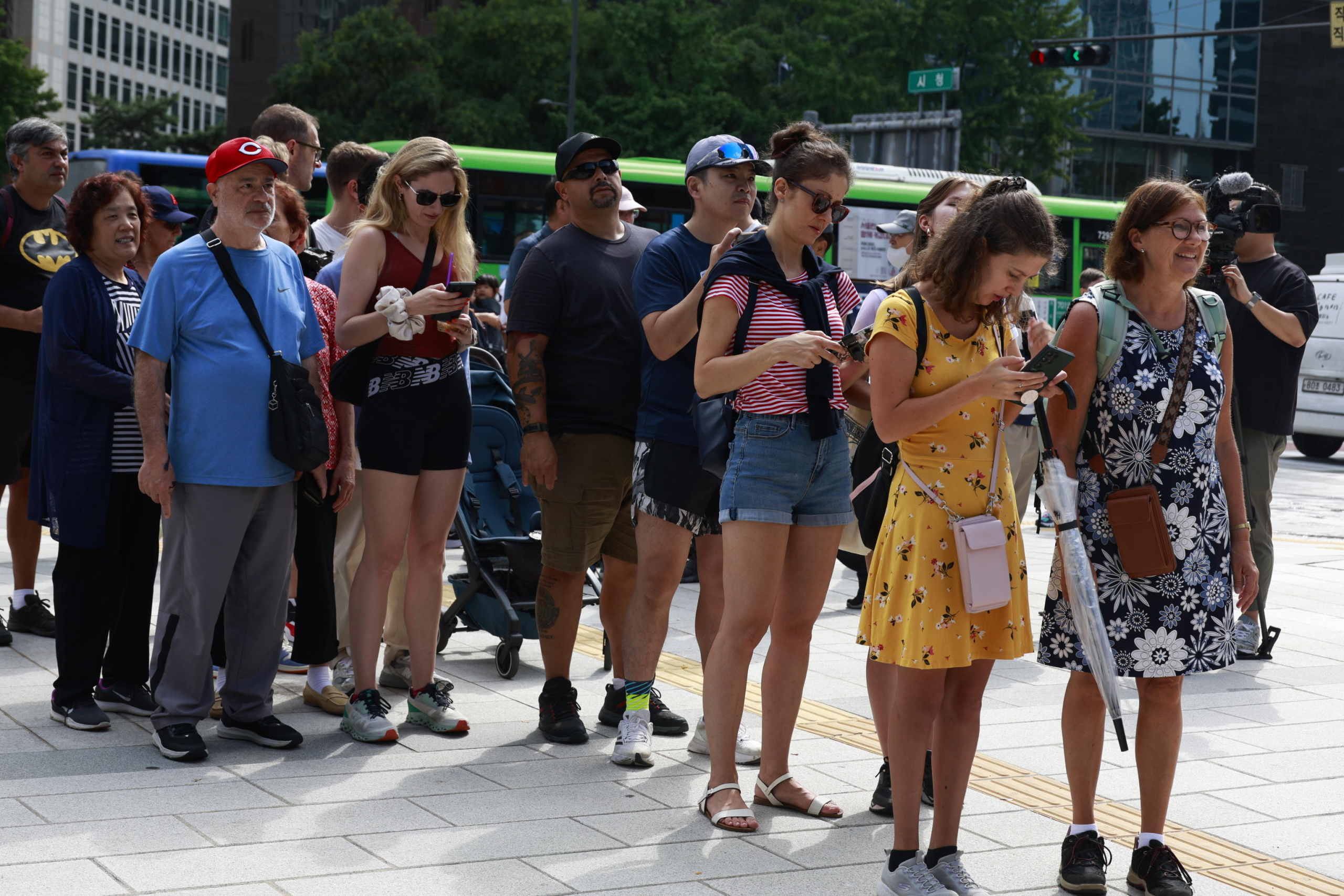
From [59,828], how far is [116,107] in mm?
58017

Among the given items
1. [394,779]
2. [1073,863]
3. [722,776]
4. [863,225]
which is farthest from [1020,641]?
[863,225]

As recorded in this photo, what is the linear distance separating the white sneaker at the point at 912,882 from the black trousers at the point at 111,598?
9.91ft

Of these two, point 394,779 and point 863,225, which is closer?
point 394,779

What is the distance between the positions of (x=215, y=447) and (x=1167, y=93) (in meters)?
42.2

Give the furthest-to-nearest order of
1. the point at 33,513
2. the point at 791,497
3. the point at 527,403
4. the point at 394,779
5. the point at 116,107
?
1. the point at 116,107
2. the point at 33,513
3. the point at 527,403
4. the point at 394,779
5. the point at 791,497

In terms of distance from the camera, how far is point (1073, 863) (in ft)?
12.6

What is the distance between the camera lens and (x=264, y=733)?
4.94 m

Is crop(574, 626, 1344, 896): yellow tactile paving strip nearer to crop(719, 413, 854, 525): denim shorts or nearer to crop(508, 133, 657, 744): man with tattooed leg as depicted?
crop(508, 133, 657, 744): man with tattooed leg

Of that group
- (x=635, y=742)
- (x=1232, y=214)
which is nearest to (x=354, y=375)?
(x=635, y=742)

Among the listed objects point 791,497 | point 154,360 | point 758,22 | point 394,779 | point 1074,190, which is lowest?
point 394,779

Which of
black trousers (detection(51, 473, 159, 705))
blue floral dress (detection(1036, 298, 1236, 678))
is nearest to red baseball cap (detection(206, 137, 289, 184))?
black trousers (detection(51, 473, 159, 705))

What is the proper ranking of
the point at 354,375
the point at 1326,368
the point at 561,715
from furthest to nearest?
the point at 1326,368 → the point at 561,715 → the point at 354,375

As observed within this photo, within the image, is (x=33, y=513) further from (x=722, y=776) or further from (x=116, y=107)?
(x=116, y=107)

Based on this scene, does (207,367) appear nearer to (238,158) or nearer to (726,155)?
(238,158)
